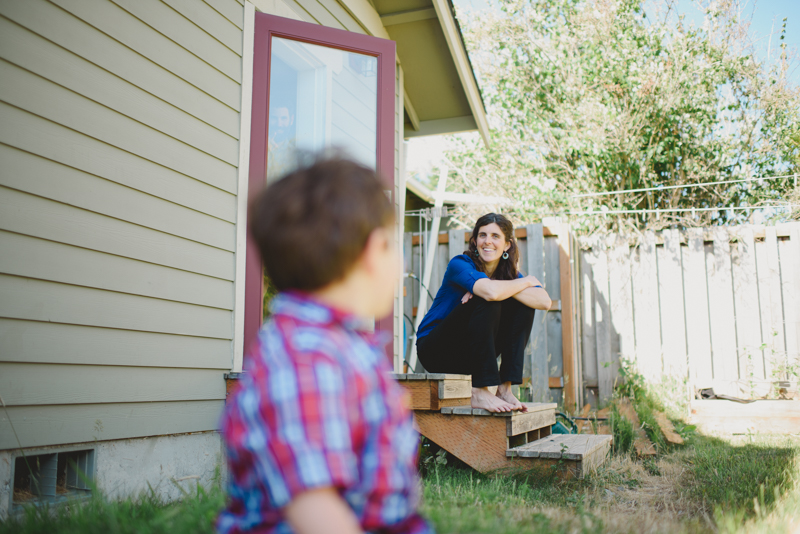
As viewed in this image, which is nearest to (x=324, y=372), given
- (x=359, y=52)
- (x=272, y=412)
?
(x=272, y=412)

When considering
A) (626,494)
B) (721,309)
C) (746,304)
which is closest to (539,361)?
(721,309)

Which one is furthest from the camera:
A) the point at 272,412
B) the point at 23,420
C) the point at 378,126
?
the point at 378,126

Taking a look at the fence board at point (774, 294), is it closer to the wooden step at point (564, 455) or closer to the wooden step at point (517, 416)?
the wooden step at point (517, 416)

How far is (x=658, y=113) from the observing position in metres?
8.86

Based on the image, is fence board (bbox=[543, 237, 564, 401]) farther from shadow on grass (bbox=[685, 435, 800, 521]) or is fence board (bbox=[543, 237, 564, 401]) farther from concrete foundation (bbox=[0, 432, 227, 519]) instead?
concrete foundation (bbox=[0, 432, 227, 519])

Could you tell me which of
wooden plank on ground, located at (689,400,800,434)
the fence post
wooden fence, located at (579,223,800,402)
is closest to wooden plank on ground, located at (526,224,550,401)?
the fence post

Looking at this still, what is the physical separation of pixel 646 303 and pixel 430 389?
397 centimetres

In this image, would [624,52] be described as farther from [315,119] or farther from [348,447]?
[348,447]

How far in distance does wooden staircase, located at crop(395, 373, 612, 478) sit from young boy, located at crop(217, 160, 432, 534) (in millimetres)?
1778

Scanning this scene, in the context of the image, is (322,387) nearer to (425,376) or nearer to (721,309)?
(425,376)

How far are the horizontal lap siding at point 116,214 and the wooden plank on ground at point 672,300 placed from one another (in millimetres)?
4616

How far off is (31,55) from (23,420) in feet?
4.11

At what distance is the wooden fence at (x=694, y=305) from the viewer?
17.9 ft

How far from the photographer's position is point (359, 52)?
3559 mm
